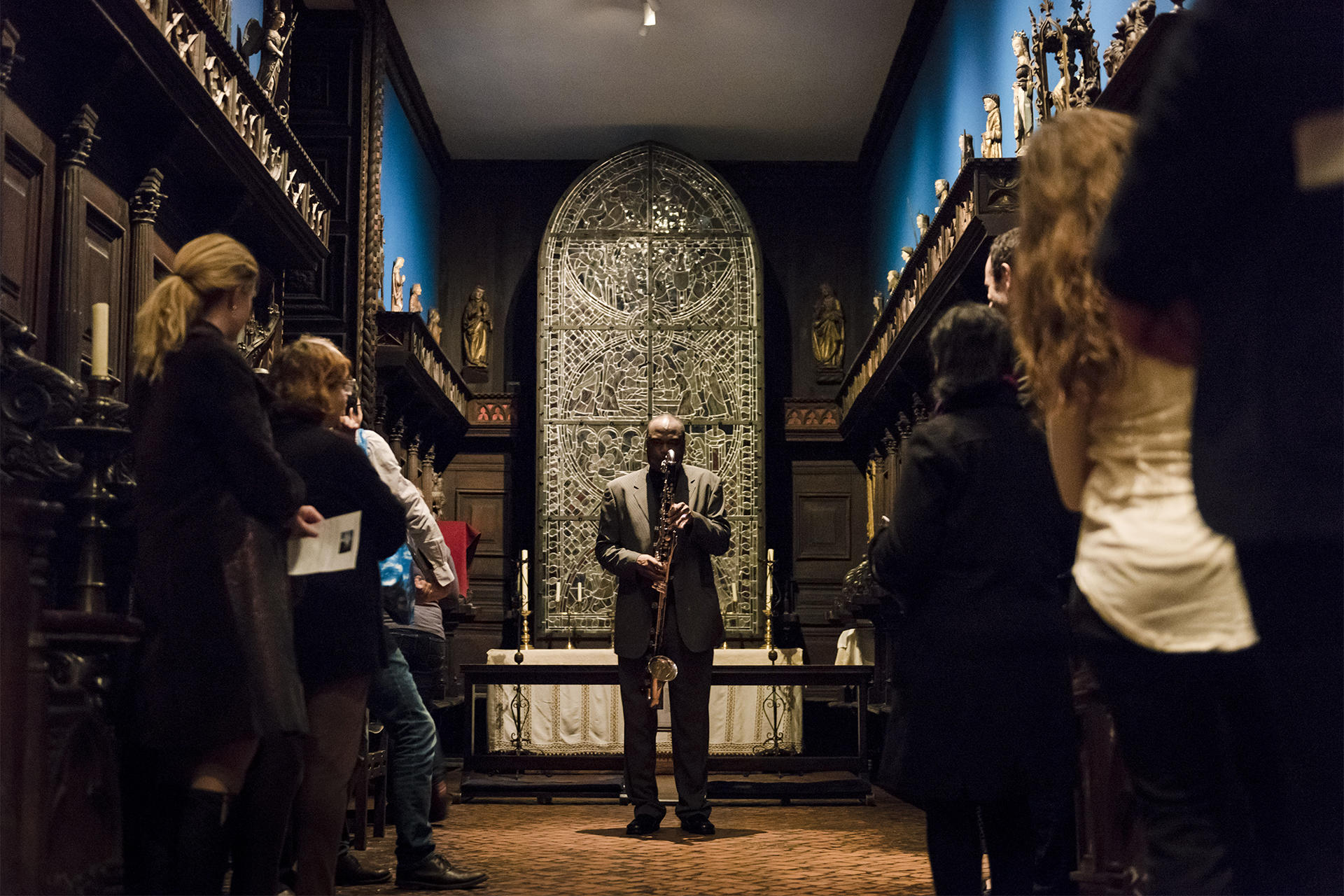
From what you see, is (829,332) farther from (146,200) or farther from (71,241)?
(71,241)

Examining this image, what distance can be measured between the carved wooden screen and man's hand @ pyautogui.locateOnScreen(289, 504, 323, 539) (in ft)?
32.5

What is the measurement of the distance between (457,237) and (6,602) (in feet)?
38.6

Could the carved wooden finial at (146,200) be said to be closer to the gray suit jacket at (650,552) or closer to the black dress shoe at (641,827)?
the gray suit jacket at (650,552)

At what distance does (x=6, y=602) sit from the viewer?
2.61 m

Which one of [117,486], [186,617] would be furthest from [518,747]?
[186,617]

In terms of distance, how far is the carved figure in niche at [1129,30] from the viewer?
15.8 feet

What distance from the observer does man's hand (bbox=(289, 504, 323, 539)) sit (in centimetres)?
284

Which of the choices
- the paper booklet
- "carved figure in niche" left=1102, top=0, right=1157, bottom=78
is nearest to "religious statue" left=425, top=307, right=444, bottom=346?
"carved figure in niche" left=1102, top=0, right=1157, bottom=78

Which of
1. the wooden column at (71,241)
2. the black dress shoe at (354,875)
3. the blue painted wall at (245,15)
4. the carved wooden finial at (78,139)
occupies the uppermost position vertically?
the blue painted wall at (245,15)

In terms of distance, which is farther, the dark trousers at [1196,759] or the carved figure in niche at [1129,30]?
the carved figure in niche at [1129,30]

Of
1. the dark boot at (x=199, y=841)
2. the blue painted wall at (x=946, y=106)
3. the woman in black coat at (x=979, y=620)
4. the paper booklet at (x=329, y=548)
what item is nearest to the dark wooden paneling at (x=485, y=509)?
the blue painted wall at (x=946, y=106)

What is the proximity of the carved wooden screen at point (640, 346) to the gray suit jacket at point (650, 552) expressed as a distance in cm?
711

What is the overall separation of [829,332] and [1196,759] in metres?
12.2

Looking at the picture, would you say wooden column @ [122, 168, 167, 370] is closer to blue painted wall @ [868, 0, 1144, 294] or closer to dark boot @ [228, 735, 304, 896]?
dark boot @ [228, 735, 304, 896]
